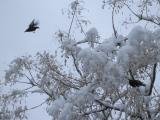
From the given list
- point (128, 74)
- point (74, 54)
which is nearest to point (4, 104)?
point (74, 54)

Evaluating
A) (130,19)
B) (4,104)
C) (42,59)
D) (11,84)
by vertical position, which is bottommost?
(4,104)

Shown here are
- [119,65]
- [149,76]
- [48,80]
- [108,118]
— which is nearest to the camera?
[119,65]

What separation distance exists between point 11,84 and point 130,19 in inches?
123

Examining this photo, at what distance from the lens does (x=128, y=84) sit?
6.22 meters

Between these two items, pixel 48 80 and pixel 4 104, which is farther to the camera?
pixel 4 104

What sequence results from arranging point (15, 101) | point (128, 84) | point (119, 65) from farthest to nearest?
point (15, 101) → point (128, 84) → point (119, 65)

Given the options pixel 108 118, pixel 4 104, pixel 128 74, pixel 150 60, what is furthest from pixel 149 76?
pixel 4 104

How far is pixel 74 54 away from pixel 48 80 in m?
0.97

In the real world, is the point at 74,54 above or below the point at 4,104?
above

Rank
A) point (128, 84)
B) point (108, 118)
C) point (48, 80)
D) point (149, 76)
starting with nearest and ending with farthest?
point (128, 84), point (149, 76), point (108, 118), point (48, 80)

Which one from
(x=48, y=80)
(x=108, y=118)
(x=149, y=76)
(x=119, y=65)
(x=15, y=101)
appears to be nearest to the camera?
(x=119, y=65)

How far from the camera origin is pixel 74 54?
26.6 feet

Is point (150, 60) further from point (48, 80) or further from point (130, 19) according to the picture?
point (48, 80)

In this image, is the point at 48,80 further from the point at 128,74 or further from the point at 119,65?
the point at 119,65
